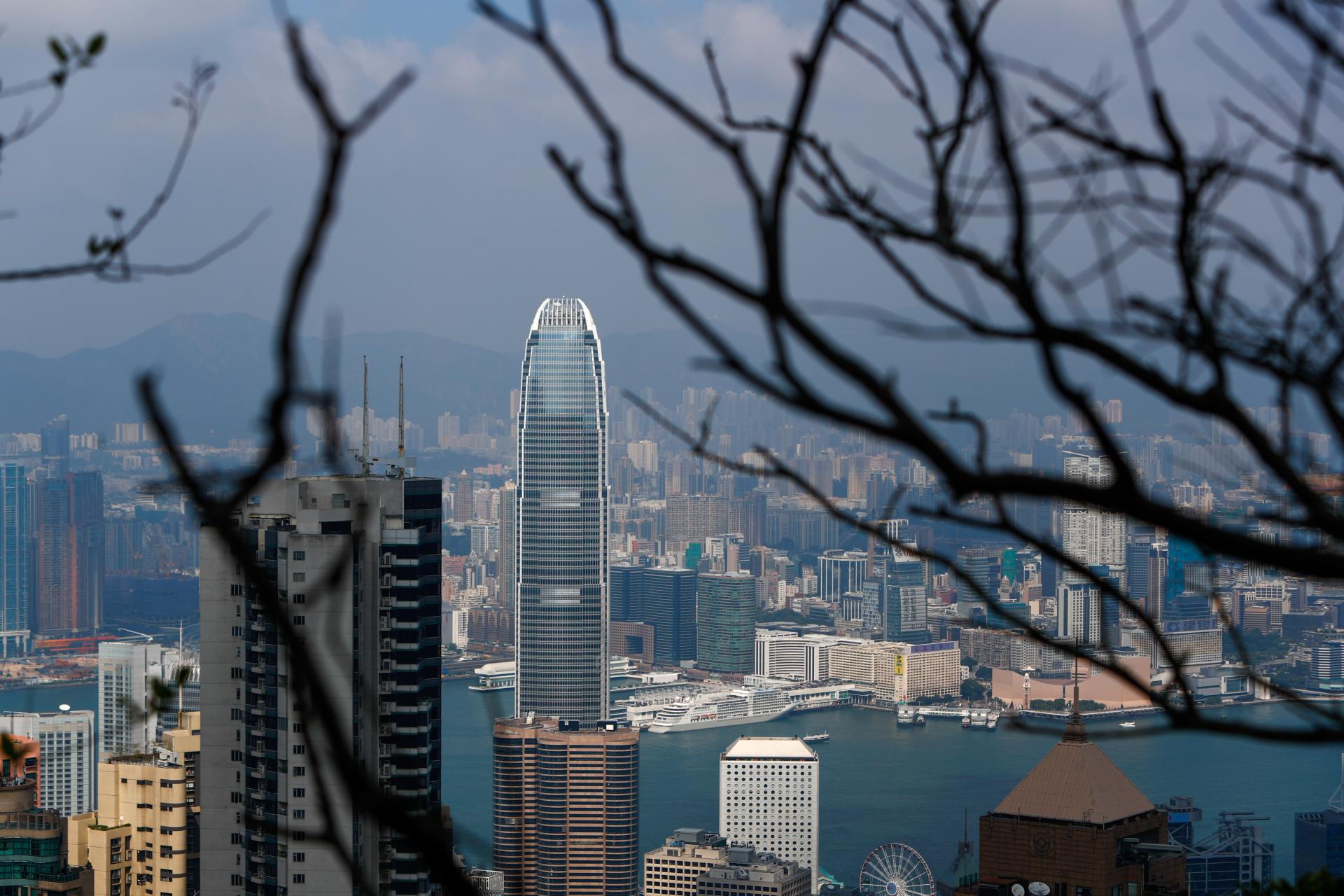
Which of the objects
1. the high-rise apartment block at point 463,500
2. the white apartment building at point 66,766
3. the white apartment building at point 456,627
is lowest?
the white apartment building at point 456,627

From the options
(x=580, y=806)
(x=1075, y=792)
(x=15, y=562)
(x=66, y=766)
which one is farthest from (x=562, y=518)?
(x=1075, y=792)

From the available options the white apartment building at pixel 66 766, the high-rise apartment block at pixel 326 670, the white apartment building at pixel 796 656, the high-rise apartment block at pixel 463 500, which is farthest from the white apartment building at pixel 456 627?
the high-rise apartment block at pixel 326 670

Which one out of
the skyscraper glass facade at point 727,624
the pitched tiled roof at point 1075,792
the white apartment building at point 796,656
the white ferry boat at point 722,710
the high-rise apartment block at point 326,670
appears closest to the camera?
the high-rise apartment block at point 326,670

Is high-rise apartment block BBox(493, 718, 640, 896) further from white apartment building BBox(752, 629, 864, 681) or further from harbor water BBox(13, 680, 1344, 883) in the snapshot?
white apartment building BBox(752, 629, 864, 681)

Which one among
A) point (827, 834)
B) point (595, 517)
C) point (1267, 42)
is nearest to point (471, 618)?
point (595, 517)

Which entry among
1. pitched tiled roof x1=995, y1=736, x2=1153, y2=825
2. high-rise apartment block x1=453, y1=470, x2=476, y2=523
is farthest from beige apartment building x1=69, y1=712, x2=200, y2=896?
high-rise apartment block x1=453, y1=470, x2=476, y2=523

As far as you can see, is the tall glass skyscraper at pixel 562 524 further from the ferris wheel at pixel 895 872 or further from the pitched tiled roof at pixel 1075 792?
the pitched tiled roof at pixel 1075 792
